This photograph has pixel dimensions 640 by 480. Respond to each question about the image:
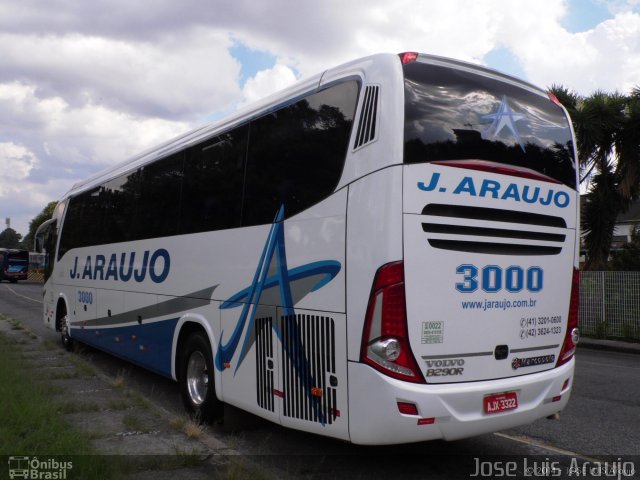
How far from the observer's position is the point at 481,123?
476cm

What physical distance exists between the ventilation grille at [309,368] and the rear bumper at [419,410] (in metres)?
0.26

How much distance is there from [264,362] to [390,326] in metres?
1.57

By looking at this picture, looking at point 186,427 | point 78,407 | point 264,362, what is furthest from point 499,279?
point 78,407

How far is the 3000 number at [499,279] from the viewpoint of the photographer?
4527 mm

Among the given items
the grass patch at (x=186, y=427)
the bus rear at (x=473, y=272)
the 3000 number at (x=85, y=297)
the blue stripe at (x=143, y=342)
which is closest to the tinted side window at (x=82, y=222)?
the 3000 number at (x=85, y=297)

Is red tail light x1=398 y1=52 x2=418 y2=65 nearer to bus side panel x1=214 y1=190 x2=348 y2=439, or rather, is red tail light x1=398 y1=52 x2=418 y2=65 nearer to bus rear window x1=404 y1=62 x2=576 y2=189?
bus rear window x1=404 y1=62 x2=576 y2=189

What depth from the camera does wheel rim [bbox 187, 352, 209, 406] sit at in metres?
6.58

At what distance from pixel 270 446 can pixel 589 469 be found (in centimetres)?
288

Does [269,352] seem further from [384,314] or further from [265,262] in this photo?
[384,314]

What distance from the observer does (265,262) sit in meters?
5.37

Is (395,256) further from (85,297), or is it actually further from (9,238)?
(9,238)

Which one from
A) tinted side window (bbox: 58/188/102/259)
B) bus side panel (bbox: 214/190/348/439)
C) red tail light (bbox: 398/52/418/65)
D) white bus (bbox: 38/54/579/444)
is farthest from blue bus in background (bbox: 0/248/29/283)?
red tail light (bbox: 398/52/418/65)

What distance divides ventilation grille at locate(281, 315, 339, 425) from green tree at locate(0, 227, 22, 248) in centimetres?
16056

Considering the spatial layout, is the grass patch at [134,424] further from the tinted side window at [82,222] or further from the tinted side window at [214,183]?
Result: the tinted side window at [82,222]
